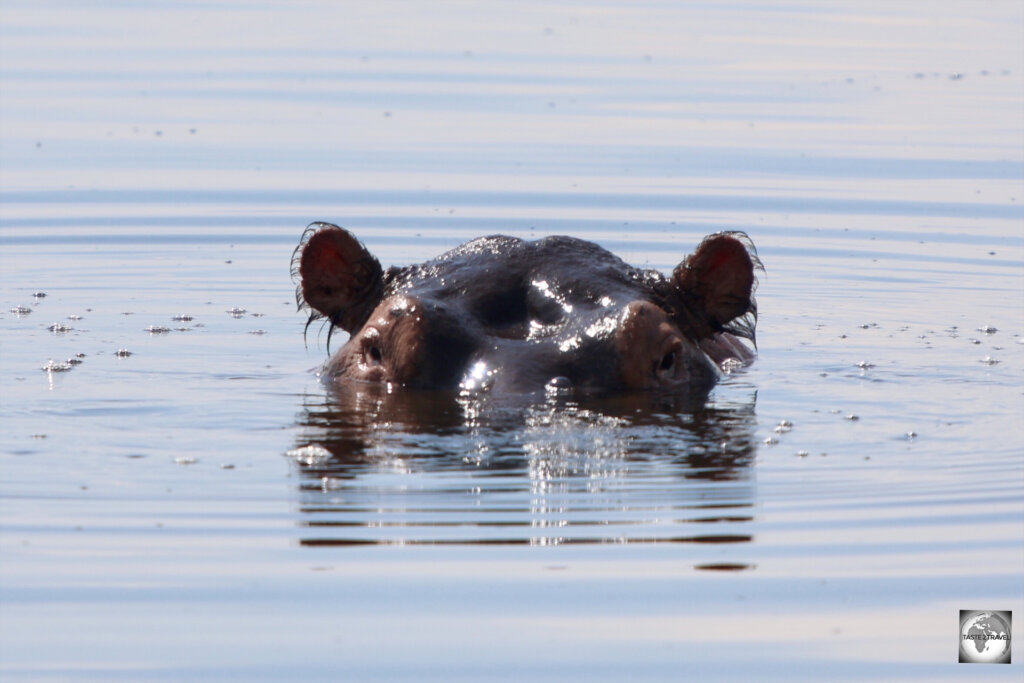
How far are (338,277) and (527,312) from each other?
1220mm

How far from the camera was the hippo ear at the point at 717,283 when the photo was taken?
35.0 feet

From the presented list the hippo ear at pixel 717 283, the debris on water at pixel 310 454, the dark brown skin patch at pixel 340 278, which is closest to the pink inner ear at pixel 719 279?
the hippo ear at pixel 717 283

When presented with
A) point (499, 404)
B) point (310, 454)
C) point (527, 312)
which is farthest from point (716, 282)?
point (310, 454)

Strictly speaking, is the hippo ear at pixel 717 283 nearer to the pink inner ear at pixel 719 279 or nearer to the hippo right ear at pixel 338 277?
the pink inner ear at pixel 719 279

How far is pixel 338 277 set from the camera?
10930 millimetres

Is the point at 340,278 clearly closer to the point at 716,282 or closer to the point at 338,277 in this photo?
the point at 338,277

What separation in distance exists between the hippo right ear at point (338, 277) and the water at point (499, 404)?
0.47 m

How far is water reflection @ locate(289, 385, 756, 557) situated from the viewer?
7508 millimetres

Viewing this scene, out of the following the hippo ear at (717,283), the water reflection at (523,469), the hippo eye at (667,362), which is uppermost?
the hippo ear at (717,283)

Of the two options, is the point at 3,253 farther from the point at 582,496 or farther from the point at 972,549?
the point at 972,549

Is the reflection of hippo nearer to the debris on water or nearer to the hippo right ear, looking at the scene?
the hippo right ear

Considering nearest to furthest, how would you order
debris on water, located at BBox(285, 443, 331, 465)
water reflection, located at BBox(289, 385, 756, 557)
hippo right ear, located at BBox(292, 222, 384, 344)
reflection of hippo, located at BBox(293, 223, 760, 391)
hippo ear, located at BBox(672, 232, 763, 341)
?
water reflection, located at BBox(289, 385, 756, 557) < debris on water, located at BBox(285, 443, 331, 465) < reflection of hippo, located at BBox(293, 223, 760, 391) < hippo ear, located at BBox(672, 232, 763, 341) < hippo right ear, located at BBox(292, 222, 384, 344)

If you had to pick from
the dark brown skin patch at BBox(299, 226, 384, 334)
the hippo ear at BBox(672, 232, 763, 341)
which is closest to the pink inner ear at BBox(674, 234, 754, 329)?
A: the hippo ear at BBox(672, 232, 763, 341)

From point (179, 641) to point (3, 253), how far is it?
10007 mm
